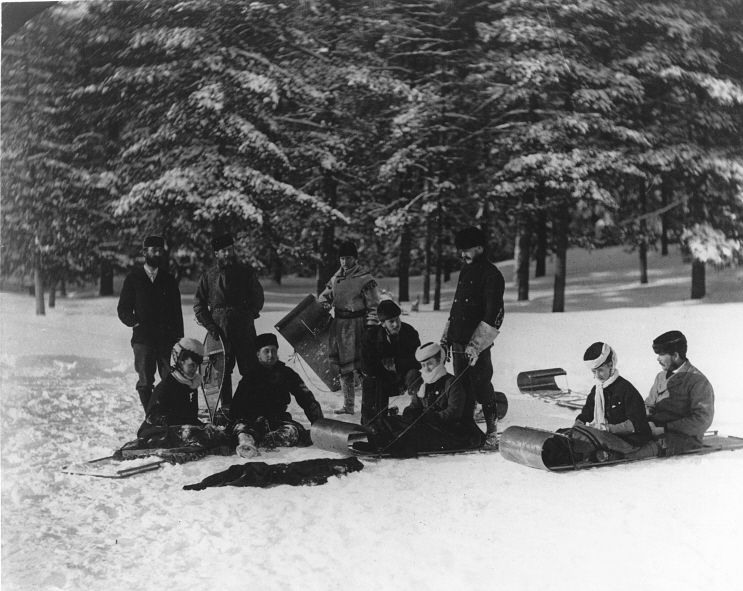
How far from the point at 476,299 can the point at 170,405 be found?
1.81m

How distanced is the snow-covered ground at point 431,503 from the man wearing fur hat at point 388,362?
0.11m

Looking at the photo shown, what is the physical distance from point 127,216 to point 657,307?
3169 mm

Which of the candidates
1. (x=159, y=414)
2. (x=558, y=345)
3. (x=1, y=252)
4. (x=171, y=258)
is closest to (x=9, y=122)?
(x=1, y=252)

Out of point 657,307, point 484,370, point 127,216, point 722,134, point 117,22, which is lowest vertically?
point 484,370

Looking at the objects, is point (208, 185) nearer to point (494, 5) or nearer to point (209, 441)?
point (209, 441)

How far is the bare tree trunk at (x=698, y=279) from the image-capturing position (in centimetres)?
433

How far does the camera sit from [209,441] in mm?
4125

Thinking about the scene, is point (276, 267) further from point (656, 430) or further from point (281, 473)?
point (656, 430)

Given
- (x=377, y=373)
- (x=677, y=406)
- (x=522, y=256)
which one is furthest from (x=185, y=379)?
(x=677, y=406)

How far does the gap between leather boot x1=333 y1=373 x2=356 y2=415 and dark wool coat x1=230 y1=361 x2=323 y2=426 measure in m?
0.28

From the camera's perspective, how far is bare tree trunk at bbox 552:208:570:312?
452cm

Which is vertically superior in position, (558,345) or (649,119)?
(649,119)

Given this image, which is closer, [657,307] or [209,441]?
[209,441]

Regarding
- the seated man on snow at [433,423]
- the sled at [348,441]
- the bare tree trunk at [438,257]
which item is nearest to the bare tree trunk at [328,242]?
the bare tree trunk at [438,257]
